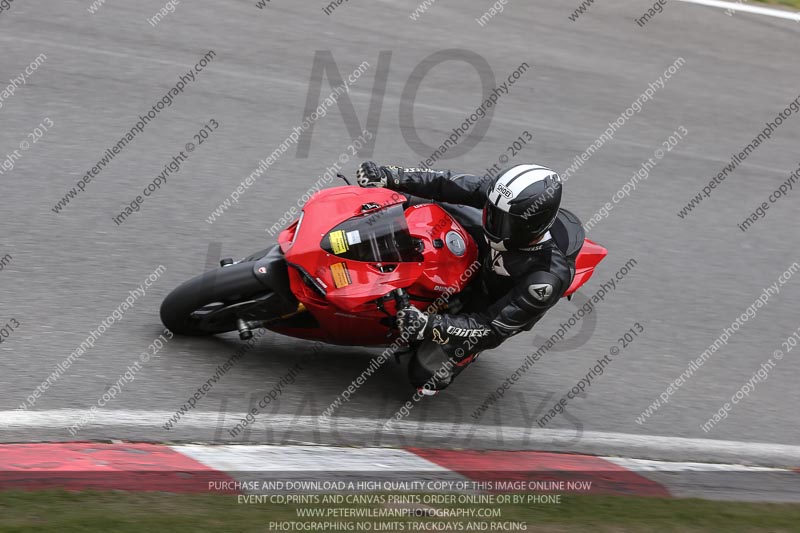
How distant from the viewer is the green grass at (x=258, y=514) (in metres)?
4.02

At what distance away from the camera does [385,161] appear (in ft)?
29.0

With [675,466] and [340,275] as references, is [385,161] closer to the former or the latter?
[340,275]

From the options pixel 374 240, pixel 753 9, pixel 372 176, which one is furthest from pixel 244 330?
pixel 753 9

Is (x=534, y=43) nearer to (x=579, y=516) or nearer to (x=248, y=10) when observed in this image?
(x=248, y=10)

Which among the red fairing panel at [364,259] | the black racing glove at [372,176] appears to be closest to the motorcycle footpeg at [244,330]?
the red fairing panel at [364,259]

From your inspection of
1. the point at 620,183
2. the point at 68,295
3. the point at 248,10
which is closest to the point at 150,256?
the point at 68,295

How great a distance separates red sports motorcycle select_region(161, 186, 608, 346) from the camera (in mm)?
5453

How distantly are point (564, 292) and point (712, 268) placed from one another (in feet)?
9.87

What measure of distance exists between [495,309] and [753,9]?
995 cm

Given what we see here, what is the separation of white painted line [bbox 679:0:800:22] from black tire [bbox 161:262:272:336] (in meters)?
10.0

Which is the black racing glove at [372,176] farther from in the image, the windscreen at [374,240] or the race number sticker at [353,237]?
the race number sticker at [353,237]

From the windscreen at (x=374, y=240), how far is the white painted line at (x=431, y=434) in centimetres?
99

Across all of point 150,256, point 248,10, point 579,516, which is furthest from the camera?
point 248,10

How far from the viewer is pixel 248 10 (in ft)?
36.7
